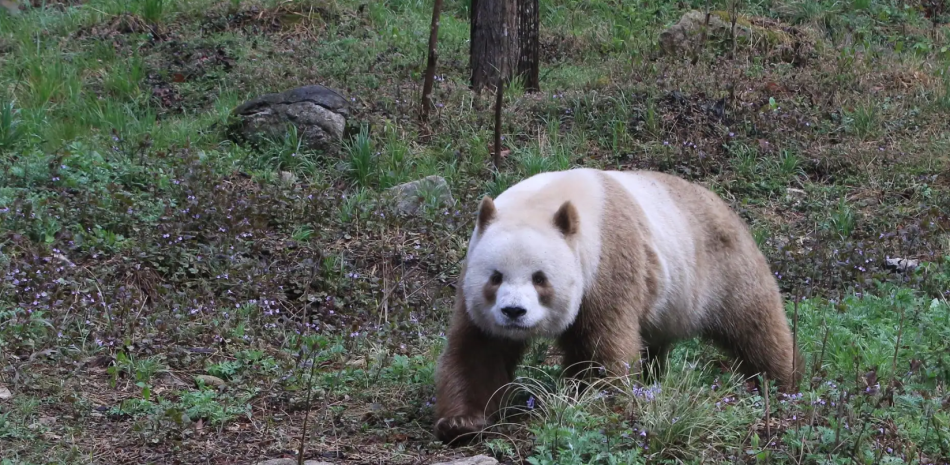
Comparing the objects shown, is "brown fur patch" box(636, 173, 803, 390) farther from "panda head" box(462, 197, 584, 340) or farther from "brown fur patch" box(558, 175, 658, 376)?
"panda head" box(462, 197, 584, 340)

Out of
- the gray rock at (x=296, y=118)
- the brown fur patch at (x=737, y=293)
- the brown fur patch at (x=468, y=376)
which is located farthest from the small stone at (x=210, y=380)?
the gray rock at (x=296, y=118)

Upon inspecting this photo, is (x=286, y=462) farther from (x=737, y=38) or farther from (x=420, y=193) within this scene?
(x=737, y=38)

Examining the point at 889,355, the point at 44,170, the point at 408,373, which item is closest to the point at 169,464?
the point at 408,373

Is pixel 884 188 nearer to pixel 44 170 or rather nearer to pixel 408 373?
pixel 408 373

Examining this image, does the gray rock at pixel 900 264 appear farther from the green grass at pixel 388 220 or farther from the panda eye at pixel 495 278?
the panda eye at pixel 495 278

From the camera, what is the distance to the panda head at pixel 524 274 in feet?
13.9

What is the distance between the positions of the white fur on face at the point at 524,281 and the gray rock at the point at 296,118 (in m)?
4.87

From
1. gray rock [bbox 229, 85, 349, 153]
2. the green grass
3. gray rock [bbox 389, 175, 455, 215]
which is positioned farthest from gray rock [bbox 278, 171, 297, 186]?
gray rock [bbox 389, 175, 455, 215]

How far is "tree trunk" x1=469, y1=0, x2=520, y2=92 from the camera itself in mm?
10570

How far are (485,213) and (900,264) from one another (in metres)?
4.27

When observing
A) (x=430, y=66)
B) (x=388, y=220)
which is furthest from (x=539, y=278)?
(x=430, y=66)

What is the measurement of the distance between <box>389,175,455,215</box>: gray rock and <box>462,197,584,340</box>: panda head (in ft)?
12.4

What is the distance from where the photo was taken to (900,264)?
7422 mm

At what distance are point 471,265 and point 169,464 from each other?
4.95 ft
